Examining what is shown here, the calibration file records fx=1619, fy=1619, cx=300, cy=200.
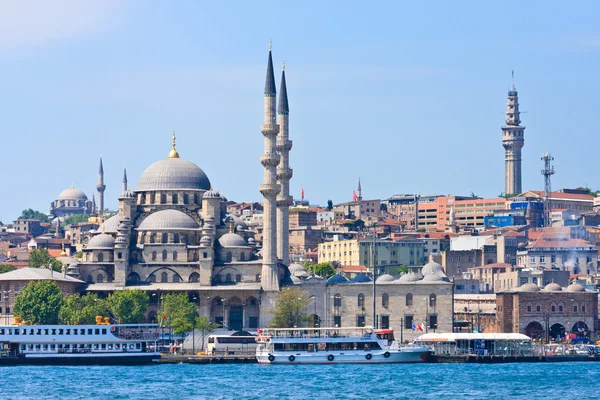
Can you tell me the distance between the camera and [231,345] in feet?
252

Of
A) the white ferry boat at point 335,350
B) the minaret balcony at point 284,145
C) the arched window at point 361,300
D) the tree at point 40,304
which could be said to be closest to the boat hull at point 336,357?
the white ferry boat at point 335,350

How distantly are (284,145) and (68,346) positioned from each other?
22889mm

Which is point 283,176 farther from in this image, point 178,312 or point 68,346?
point 68,346

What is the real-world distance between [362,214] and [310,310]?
70801 millimetres

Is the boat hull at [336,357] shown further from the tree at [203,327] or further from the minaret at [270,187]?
the minaret at [270,187]

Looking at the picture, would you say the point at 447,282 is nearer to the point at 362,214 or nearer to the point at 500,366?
the point at 500,366

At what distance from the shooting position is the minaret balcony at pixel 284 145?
298 feet

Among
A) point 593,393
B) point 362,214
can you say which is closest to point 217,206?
point 593,393

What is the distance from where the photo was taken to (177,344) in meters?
81.4

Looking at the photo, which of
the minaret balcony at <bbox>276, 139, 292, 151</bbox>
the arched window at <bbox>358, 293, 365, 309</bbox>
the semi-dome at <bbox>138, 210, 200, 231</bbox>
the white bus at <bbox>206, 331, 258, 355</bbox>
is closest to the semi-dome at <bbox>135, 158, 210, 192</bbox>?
the semi-dome at <bbox>138, 210, 200, 231</bbox>

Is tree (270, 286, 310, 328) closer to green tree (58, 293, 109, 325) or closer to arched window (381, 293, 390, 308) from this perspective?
arched window (381, 293, 390, 308)

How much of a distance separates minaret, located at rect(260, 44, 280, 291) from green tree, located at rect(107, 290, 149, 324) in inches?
260

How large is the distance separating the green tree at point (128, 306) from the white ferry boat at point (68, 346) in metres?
9.28

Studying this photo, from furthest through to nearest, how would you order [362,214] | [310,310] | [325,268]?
[362,214] < [325,268] < [310,310]
